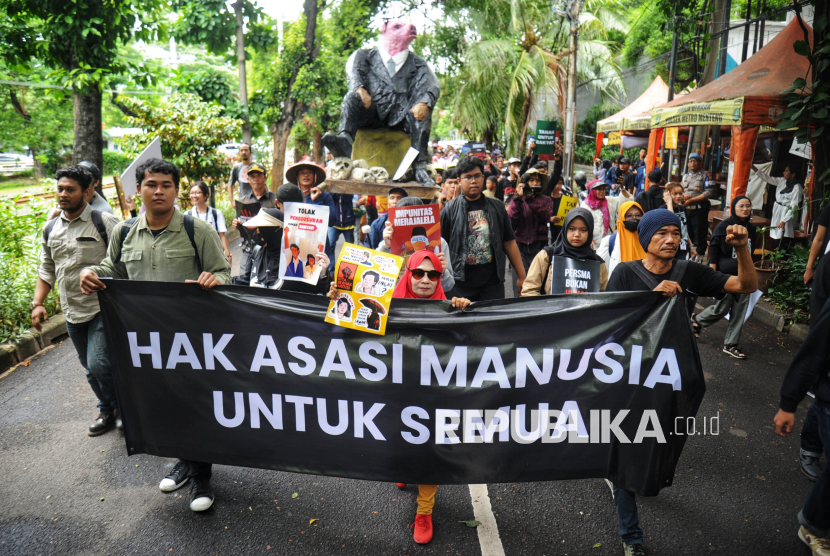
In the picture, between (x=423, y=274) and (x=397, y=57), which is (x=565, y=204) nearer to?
(x=397, y=57)

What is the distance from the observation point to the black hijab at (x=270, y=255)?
17.0 feet

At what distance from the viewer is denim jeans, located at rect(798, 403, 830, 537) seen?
2.97 meters

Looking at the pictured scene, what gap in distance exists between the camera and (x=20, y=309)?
21.5 feet

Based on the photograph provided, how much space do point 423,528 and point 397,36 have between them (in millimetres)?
6135

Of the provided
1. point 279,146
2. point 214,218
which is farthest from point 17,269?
point 279,146

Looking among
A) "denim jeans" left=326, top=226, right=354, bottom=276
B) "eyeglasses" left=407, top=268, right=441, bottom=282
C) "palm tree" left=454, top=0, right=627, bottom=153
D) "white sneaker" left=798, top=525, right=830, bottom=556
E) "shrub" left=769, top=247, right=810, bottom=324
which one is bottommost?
"white sneaker" left=798, top=525, right=830, bottom=556

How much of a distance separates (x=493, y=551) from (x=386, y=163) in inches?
230

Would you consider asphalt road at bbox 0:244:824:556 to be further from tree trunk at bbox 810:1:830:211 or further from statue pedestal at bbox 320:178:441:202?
tree trunk at bbox 810:1:830:211

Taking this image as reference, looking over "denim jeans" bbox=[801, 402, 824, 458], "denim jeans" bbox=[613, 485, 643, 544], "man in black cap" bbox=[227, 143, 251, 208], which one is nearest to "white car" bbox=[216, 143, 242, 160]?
"man in black cap" bbox=[227, 143, 251, 208]

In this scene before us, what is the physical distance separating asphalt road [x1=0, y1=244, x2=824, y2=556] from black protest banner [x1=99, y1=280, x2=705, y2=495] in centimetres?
38

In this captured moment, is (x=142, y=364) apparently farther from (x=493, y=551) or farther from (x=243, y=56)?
Result: (x=243, y=56)

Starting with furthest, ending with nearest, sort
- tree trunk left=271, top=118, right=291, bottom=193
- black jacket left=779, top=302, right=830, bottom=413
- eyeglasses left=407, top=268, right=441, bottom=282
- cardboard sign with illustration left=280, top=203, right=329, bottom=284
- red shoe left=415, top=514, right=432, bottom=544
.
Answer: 1. tree trunk left=271, top=118, right=291, bottom=193
2. cardboard sign with illustration left=280, top=203, right=329, bottom=284
3. eyeglasses left=407, top=268, right=441, bottom=282
4. red shoe left=415, top=514, right=432, bottom=544
5. black jacket left=779, top=302, right=830, bottom=413

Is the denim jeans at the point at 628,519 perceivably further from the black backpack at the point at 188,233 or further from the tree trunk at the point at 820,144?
the tree trunk at the point at 820,144

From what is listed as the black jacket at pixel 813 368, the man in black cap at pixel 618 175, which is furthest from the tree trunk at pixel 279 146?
the black jacket at pixel 813 368
